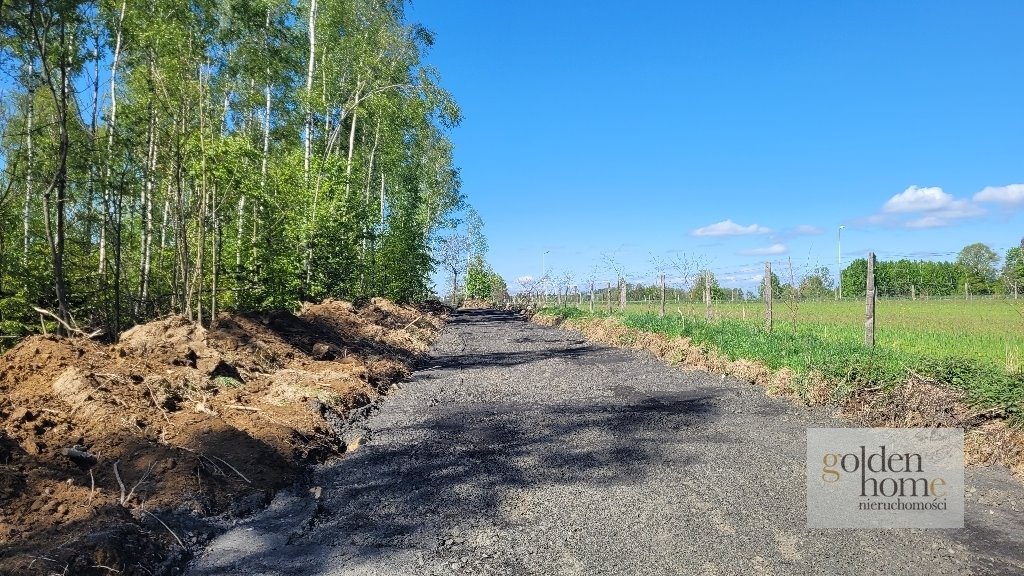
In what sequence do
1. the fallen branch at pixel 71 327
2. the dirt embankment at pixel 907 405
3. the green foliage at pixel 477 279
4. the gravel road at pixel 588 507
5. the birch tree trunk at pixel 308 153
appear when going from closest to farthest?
the gravel road at pixel 588 507 → the dirt embankment at pixel 907 405 → the fallen branch at pixel 71 327 → the birch tree trunk at pixel 308 153 → the green foliage at pixel 477 279

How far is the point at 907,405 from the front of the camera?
6133 millimetres

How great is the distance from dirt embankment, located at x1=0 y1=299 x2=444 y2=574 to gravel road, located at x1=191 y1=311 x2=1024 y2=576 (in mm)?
396

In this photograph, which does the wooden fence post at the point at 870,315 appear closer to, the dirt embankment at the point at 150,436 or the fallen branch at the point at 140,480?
the dirt embankment at the point at 150,436

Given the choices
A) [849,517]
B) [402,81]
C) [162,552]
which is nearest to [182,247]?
[162,552]

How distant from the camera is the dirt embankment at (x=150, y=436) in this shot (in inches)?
133

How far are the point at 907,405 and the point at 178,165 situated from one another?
9.62 meters

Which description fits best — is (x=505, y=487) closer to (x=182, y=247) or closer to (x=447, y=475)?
(x=447, y=475)

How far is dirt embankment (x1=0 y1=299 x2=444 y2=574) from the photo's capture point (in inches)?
133

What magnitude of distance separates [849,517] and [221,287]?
33.3 ft

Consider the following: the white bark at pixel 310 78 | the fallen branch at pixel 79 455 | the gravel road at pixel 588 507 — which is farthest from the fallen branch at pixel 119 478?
the white bark at pixel 310 78

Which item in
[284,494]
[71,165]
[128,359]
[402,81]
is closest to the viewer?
[284,494]

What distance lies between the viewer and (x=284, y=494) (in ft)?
14.5

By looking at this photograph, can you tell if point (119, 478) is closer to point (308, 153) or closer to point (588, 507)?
point (588, 507)

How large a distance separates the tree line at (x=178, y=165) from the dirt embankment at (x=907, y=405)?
27.7ft
